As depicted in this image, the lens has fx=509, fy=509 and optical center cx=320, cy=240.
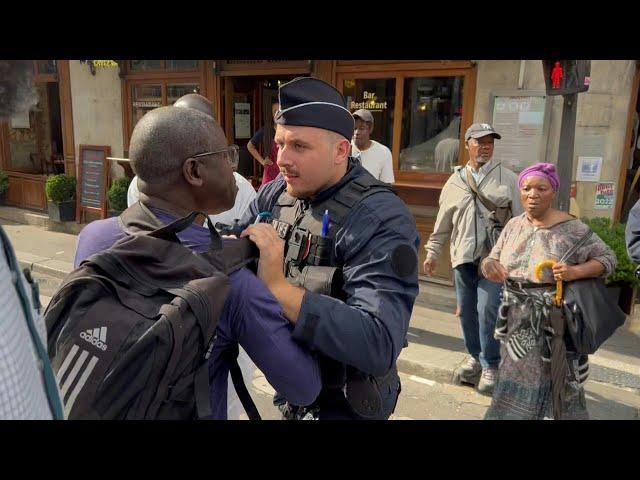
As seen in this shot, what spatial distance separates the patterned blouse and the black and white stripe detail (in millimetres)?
2805

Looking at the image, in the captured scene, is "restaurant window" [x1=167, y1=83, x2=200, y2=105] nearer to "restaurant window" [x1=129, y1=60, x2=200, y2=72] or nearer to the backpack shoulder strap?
"restaurant window" [x1=129, y1=60, x2=200, y2=72]

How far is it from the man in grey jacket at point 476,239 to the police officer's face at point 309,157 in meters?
2.42

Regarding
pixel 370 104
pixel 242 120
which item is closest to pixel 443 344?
pixel 370 104

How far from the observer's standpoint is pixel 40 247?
8422 millimetres

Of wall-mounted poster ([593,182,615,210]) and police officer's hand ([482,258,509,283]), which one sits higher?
wall-mounted poster ([593,182,615,210])

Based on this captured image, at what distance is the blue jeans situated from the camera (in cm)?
394

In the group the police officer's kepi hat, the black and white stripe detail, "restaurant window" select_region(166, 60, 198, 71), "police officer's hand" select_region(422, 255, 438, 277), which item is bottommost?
"police officer's hand" select_region(422, 255, 438, 277)

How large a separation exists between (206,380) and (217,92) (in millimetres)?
7308

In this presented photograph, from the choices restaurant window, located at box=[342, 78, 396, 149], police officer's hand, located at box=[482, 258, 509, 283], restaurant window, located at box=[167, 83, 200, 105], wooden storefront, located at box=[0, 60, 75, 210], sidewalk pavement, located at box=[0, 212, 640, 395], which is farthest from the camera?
wooden storefront, located at box=[0, 60, 75, 210]

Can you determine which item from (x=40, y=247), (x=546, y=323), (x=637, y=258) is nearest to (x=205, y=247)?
(x=546, y=323)

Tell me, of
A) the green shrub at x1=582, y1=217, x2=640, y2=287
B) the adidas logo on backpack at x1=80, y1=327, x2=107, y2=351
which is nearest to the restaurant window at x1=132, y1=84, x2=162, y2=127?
the green shrub at x1=582, y1=217, x2=640, y2=287

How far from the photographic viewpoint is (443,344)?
5.02m

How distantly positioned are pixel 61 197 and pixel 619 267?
8833 mm

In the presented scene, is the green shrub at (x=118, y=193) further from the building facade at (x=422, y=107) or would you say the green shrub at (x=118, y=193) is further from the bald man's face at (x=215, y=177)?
the bald man's face at (x=215, y=177)
